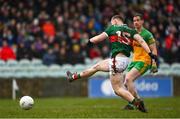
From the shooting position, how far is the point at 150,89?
28.0 metres

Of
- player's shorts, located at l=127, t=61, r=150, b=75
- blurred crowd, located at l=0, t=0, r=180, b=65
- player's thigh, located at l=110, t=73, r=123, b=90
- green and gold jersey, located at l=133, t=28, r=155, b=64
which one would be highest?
blurred crowd, located at l=0, t=0, r=180, b=65

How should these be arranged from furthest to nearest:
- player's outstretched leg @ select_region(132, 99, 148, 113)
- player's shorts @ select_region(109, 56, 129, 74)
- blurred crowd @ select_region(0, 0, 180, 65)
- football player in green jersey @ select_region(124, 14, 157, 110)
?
blurred crowd @ select_region(0, 0, 180, 65)
football player in green jersey @ select_region(124, 14, 157, 110)
player's shorts @ select_region(109, 56, 129, 74)
player's outstretched leg @ select_region(132, 99, 148, 113)

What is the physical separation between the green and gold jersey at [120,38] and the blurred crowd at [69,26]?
1205 cm

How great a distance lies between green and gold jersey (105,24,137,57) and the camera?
16000 mm

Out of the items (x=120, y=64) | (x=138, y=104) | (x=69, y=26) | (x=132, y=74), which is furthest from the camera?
(x=69, y=26)

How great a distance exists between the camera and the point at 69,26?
30.0 meters

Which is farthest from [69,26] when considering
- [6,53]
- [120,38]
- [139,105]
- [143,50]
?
[139,105]

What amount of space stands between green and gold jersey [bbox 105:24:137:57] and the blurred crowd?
12.0m

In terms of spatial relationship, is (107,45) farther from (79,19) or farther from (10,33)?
(10,33)

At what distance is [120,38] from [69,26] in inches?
552

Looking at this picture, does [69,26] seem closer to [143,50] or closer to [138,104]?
[143,50]

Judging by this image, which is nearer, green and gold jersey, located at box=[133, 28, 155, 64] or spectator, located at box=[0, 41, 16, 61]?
green and gold jersey, located at box=[133, 28, 155, 64]

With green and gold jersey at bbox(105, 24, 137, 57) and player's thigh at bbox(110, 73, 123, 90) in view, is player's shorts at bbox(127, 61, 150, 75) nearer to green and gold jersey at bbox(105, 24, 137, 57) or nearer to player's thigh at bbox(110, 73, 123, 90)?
green and gold jersey at bbox(105, 24, 137, 57)

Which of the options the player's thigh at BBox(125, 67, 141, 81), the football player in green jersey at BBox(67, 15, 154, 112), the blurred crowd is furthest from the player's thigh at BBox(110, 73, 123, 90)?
the blurred crowd
